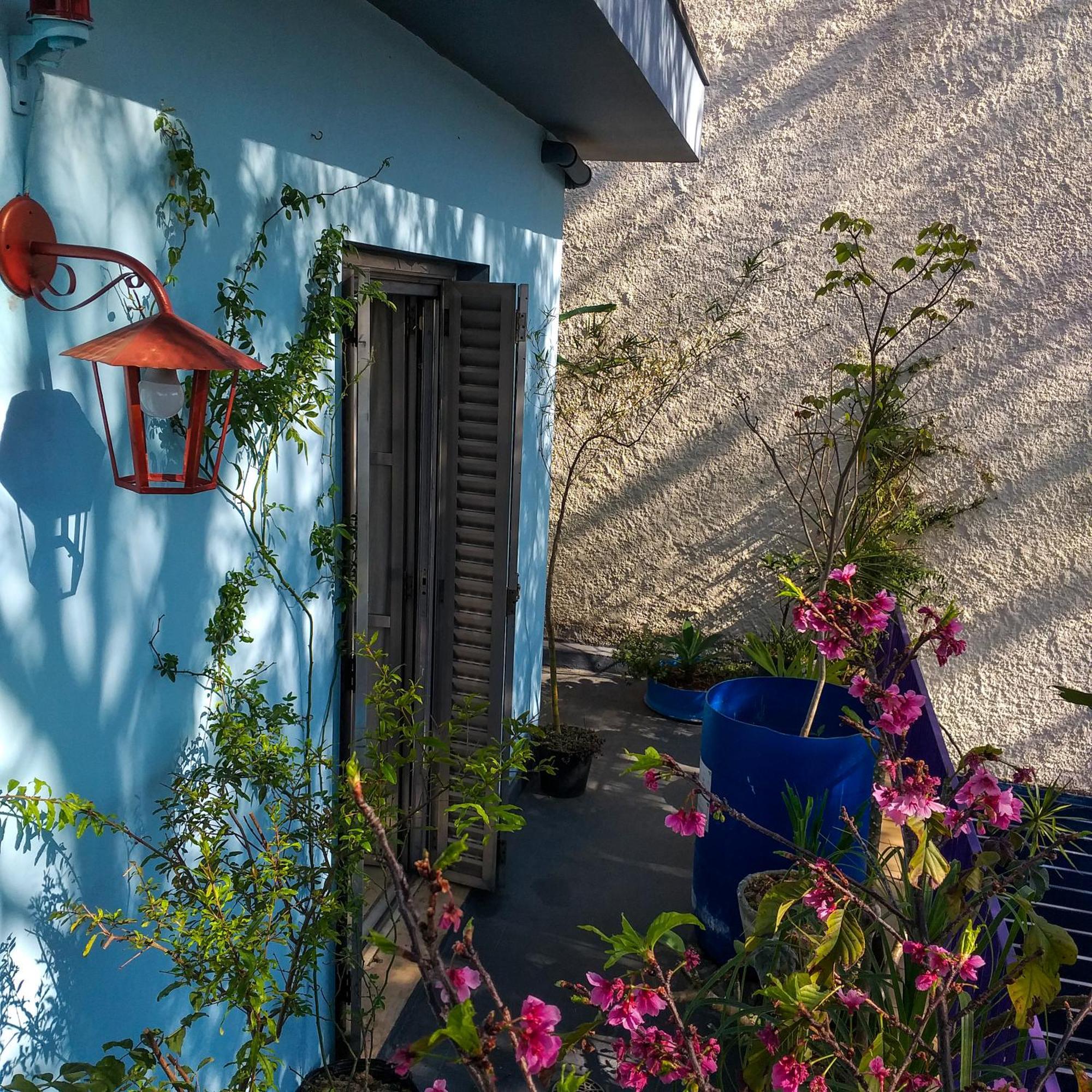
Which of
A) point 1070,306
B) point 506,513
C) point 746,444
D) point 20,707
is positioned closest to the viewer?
point 20,707

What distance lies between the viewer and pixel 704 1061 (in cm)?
181

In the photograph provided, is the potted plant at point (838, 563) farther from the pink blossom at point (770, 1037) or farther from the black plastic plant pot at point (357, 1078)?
the black plastic plant pot at point (357, 1078)

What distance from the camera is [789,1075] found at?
69.3 inches

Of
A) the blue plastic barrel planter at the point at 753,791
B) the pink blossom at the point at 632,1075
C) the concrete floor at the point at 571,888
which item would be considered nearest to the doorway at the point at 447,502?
the concrete floor at the point at 571,888

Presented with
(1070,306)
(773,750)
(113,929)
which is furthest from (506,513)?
(1070,306)

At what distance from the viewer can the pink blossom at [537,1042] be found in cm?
123

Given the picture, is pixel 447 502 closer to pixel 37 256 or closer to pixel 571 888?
pixel 571 888

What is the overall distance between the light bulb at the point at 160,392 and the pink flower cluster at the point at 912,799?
1.47 m

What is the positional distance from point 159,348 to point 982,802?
183cm

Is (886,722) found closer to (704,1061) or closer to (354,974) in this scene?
Result: (704,1061)

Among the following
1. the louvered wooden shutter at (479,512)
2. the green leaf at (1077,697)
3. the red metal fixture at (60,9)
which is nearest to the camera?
the red metal fixture at (60,9)

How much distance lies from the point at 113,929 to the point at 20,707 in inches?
22.0

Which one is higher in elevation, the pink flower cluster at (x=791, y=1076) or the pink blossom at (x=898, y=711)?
the pink blossom at (x=898, y=711)

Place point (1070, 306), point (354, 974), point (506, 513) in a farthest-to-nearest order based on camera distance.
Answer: point (1070, 306) → point (506, 513) → point (354, 974)
